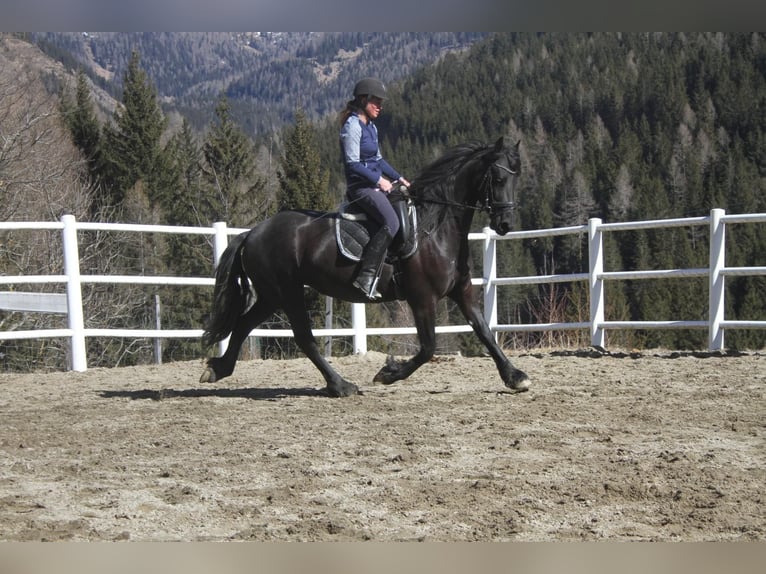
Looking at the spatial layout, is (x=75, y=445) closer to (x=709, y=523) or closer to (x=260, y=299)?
(x=260, y=299)

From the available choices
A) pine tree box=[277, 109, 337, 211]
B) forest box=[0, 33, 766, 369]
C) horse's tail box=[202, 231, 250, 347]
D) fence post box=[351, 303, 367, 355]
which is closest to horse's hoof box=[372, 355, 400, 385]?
horse's tail box=[202, 231, 250, 347]

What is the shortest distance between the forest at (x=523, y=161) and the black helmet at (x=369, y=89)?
21.4 ft

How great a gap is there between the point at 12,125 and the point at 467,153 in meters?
27.6

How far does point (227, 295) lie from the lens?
7.21 m

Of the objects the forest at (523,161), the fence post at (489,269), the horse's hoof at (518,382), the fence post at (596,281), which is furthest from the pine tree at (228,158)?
the horse's hoof at (518,382)

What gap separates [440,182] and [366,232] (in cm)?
80

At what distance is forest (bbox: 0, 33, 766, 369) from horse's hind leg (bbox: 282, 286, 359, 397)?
19.7 feet

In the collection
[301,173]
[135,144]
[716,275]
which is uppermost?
[135,144]

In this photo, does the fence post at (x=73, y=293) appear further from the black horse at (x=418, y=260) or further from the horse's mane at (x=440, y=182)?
the horse's mane at (x=440, y=182)

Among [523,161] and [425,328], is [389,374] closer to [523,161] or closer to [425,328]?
[425,328]

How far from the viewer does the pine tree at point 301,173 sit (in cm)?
4534

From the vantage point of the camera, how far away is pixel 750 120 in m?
95.0

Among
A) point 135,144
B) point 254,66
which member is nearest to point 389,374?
point 135,144

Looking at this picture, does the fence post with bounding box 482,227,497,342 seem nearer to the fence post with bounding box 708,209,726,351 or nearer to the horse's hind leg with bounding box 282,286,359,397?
the fence post with bounding box 708,209,726,351
